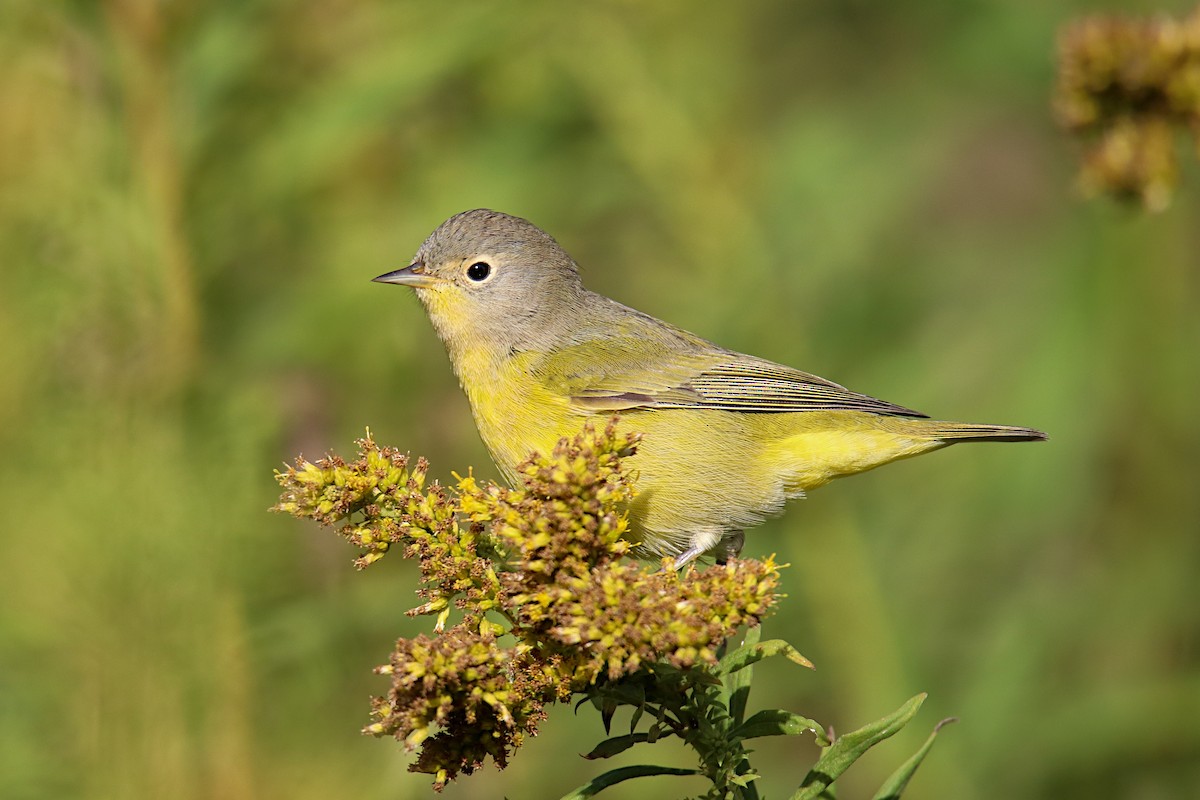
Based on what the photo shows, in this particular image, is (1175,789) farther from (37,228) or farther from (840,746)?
(37,228)

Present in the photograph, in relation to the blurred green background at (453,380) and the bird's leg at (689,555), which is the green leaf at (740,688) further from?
the bird's leg at (689,555)

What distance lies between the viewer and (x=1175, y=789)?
482 cm

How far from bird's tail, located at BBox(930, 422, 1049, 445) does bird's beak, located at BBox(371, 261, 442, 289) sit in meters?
1.86

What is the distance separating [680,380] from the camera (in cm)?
457

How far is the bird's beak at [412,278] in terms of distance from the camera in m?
4.36

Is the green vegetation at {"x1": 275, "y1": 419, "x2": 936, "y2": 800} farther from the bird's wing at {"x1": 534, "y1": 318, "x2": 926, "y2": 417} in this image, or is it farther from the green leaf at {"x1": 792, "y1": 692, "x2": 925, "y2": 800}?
the bird's wing at {"x1": 534, "y1": 318, "x2": 926, "y2": 417}

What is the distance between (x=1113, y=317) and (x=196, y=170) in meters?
3.42

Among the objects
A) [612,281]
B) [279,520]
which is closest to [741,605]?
[279,520]

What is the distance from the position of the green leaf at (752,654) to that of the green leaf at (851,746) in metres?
0.16

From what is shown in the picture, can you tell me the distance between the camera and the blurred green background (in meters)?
3.06

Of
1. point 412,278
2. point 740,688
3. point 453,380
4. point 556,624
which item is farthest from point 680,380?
point 556,624

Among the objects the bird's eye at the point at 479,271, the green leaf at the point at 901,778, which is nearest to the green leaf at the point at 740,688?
the green leaf at the point at 901,778

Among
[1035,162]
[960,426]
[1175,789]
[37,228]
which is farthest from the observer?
[1035,162]

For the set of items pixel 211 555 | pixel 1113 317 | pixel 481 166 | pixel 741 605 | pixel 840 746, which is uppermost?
pixel 481 166
